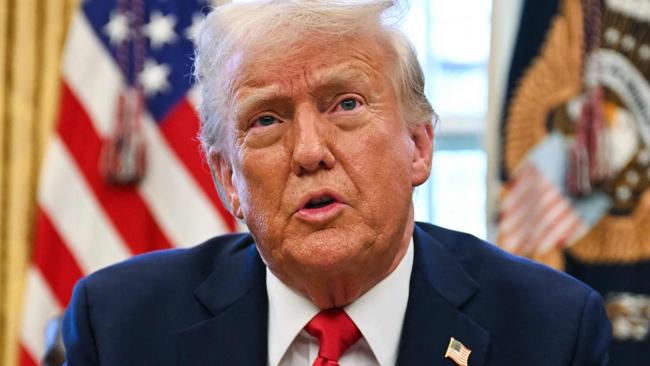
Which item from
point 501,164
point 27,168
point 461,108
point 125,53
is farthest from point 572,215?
point 27,168

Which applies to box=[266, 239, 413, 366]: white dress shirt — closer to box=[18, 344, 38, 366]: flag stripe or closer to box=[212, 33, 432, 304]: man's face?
box=[212, 33, 432, 304]: man's face

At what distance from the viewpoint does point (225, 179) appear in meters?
2.38

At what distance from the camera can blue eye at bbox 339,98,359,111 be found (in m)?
2.15

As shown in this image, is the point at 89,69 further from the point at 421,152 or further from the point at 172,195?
the point at 421,152

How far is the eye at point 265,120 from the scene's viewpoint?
217cm

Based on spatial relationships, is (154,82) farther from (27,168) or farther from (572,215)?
(572,215)

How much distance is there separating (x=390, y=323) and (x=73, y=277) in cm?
193

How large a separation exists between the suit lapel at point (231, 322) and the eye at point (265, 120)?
1.31 ft

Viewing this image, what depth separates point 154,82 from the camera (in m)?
3.91

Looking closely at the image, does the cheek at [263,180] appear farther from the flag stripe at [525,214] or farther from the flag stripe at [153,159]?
the flag stripe at [525,214]

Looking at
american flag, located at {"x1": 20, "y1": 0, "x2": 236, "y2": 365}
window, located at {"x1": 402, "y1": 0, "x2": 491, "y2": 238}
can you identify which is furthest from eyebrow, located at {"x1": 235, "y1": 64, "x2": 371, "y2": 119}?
window, located at {"x1": 402, "y1": 0, "x2": 491, "y2": 238}

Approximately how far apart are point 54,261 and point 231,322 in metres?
1.72

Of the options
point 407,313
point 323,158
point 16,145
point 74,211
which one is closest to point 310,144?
point 323,158

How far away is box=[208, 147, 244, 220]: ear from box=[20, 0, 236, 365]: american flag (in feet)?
4.65
